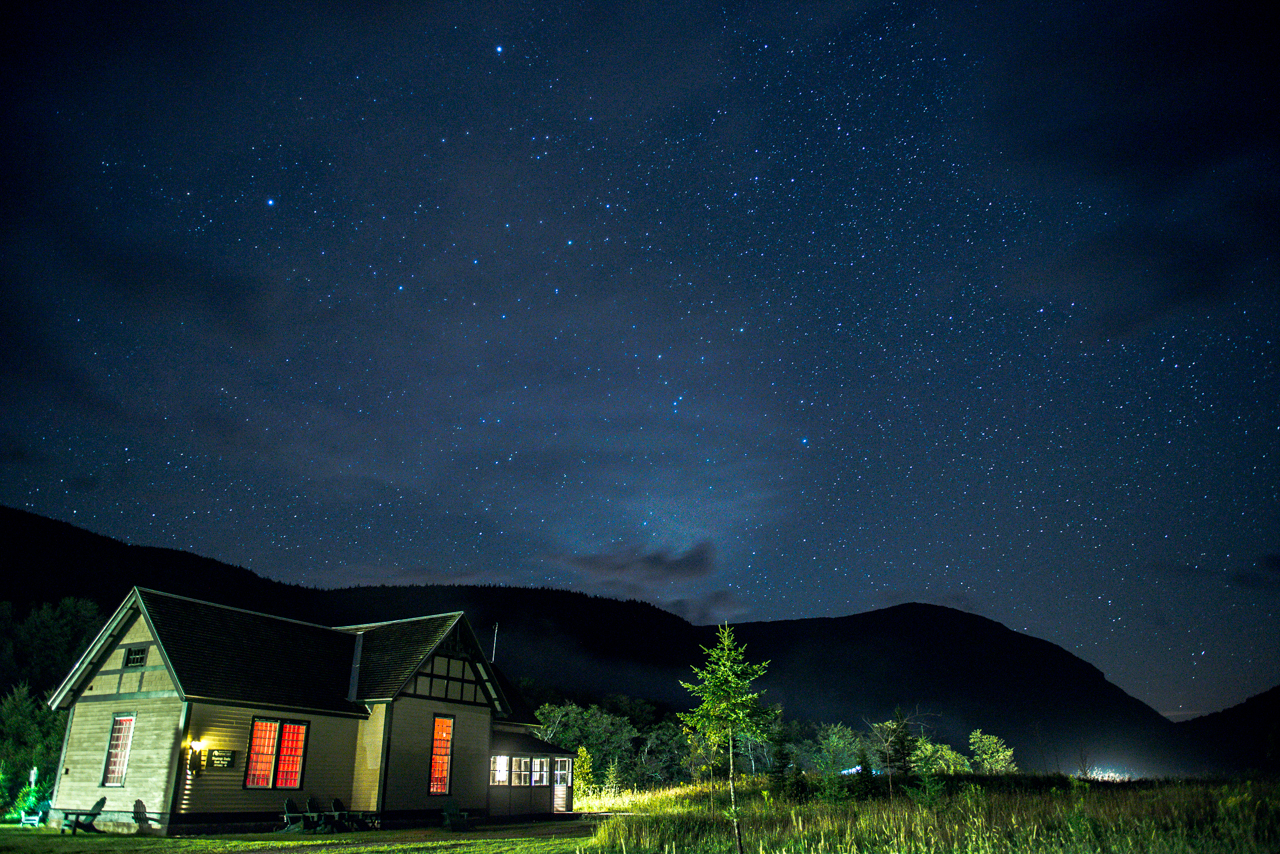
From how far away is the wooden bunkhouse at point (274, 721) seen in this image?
70.5 feet

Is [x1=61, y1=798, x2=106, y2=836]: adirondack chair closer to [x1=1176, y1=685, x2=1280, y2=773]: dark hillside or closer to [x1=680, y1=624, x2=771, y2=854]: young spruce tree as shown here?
[x1=680, y1=624, x2=771, y2=854]: young spruce tree

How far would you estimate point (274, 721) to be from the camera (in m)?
23.4

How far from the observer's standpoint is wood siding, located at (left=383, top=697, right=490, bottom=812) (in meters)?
25.1

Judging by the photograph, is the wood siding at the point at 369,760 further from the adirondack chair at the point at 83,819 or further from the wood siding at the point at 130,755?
the adirondack chair at the point at 83,819

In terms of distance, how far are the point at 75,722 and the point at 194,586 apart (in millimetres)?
133870

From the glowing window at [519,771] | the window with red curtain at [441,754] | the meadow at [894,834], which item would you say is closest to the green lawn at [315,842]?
the meadow at [894,834]

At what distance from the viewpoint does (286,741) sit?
2356cm

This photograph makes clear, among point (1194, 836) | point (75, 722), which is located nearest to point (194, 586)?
point (75, 722)

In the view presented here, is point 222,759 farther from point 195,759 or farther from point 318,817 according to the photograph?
point 318,817

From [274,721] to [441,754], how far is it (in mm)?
6198

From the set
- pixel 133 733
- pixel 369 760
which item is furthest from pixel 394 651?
pixel 133 733

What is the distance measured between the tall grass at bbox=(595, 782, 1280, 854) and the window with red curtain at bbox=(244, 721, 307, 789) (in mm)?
12743

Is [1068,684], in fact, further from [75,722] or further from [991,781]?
[75,722]

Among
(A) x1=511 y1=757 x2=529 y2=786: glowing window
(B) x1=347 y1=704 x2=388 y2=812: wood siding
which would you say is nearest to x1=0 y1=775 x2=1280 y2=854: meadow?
(B) x1=347 y1=704 x2=388 y2=812: wood siding
